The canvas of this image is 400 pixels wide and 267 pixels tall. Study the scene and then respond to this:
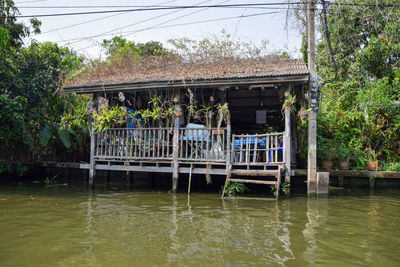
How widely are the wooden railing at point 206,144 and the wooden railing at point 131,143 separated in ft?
2.03

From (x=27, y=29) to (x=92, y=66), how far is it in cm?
330

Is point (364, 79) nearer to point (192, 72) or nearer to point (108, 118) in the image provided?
point (192, 72)

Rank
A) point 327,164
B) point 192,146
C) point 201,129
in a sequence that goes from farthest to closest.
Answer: point 327,164 < point 192,146 < point 201,129

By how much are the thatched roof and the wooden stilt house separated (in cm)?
3

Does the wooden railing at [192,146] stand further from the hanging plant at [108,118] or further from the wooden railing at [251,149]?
the hanging plant at [108,118]

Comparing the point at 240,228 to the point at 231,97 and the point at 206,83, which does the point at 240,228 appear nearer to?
the point at 206,83

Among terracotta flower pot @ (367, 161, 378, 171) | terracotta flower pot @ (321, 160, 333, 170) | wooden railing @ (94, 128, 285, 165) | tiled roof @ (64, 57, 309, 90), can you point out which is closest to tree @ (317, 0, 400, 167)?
terracotta flower pot @ (367, 161, 378, 171)

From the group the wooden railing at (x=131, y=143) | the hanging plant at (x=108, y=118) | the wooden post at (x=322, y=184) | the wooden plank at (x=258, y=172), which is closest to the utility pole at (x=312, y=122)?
the wooden post at (x=322, y=184)

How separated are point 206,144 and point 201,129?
490mm

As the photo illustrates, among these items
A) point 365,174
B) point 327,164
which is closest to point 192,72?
point 327,164

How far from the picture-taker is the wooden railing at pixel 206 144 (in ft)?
31.2

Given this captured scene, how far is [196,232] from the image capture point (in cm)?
499

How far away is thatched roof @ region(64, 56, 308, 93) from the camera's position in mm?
9297

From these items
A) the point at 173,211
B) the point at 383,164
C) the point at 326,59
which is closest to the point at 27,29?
the point at 173,211
